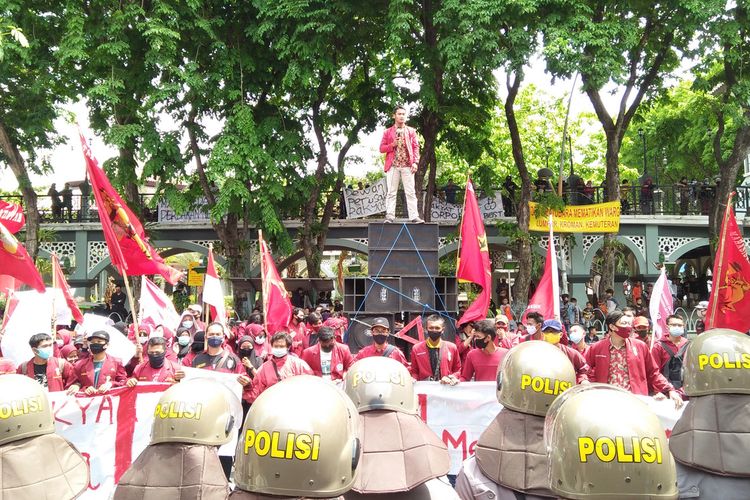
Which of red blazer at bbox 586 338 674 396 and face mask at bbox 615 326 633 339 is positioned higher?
face mask at bbox 615 326 633 339

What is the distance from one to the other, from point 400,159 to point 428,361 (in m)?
5.18

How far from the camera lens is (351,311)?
40.1 ft

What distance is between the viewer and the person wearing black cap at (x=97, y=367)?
7.75 m

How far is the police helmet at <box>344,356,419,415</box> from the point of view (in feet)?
13.6

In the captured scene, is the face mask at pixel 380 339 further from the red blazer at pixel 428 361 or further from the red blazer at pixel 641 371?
the red blazer at pixel 641 371

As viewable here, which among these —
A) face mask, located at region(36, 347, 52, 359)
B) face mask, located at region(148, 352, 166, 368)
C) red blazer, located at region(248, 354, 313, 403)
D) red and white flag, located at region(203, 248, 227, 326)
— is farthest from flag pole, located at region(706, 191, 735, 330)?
face mask, located at region(36, 347, 52, 359)

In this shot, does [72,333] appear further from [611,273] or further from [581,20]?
[611,273]

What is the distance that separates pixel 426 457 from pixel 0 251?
622cm

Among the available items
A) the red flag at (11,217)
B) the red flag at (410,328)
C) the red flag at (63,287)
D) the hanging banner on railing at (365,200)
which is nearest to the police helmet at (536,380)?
the red flag at (410,328)

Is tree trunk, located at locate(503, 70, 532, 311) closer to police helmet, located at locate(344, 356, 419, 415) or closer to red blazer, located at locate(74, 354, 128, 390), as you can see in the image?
red blazer, located at locate(74, 354, 128, 390)

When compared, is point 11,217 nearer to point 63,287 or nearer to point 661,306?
point 63,287

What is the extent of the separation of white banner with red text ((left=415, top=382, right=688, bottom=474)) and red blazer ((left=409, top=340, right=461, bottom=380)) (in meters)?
0.59

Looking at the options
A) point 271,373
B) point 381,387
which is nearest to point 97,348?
point 271,373

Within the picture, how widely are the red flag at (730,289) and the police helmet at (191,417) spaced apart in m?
5.98
